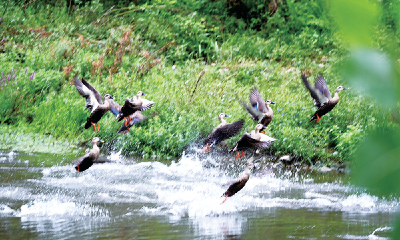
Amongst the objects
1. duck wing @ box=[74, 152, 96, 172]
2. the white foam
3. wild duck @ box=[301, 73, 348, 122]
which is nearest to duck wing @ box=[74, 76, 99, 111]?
duck wing @ box=[74, 152, 96, 172]

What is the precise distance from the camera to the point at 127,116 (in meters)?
6.98

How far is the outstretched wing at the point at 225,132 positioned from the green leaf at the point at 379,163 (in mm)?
6112

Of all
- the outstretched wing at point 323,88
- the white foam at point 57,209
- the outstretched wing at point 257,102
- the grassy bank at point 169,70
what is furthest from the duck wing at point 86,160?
the outstretched wing at point 323,88

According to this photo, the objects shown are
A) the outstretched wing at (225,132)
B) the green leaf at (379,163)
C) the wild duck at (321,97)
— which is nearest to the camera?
the green leaf at (379,163)

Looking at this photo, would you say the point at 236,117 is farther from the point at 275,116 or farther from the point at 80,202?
the point at 80,202

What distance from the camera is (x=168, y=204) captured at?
190 inches

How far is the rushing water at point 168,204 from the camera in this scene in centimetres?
390

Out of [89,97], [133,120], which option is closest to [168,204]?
[133,120]

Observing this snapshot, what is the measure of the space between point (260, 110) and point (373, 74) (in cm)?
682

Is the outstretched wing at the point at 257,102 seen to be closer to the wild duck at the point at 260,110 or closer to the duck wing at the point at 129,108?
the wild duck at the point at 260,110

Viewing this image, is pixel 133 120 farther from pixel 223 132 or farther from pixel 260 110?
pixel 260 110

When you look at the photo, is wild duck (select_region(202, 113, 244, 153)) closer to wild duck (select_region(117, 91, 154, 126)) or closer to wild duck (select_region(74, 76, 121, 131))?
wild duck (select_region(117, 91, 154, 126))

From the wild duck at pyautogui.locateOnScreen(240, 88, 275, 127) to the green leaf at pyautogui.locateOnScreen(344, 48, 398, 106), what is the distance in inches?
259

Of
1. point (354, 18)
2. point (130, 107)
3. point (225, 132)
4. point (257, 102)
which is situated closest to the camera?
point (354, 18)
